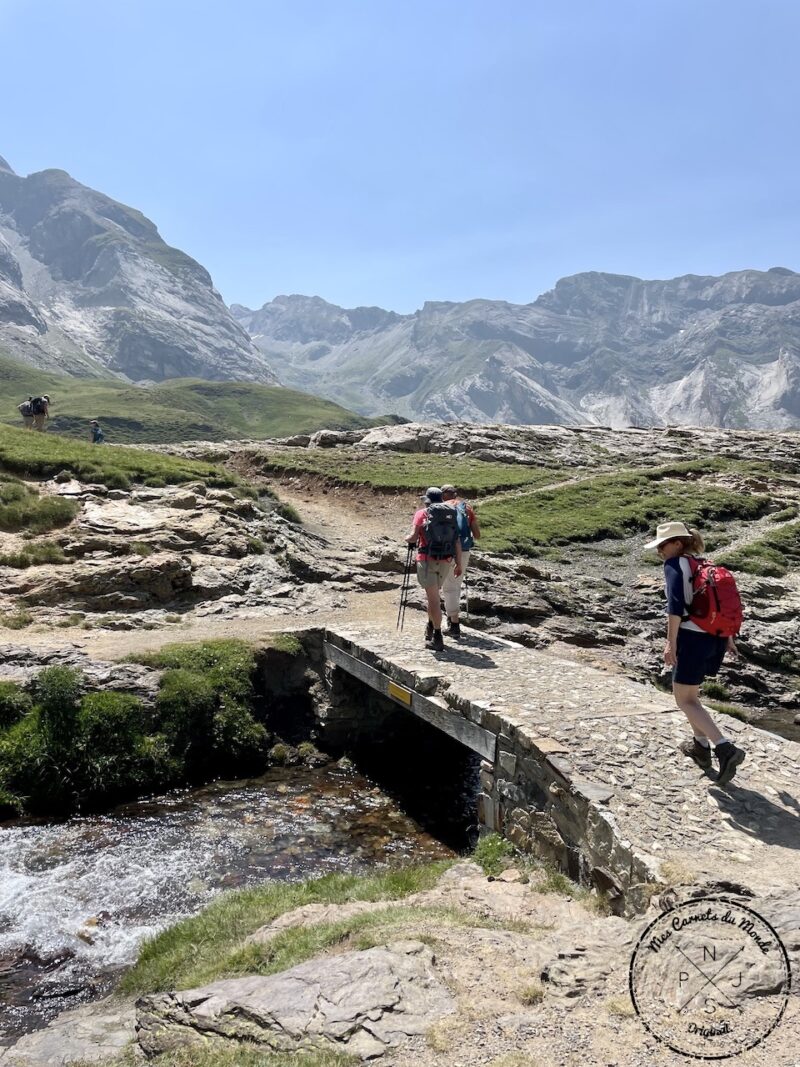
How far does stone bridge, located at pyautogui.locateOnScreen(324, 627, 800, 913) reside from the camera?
24.5 ft

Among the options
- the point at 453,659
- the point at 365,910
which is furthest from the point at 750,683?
the point at 365,910

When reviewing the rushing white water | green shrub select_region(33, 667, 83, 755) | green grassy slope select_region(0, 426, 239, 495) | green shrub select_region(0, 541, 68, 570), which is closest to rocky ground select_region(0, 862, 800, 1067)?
the rushing white water

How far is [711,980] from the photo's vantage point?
5.25 metres

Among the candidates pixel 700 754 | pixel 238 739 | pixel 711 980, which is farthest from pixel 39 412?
pixel 711 980

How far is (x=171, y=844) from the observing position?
11.9 meters

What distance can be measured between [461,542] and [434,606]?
1.55m

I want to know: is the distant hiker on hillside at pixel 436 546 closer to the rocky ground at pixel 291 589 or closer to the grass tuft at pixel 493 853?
the rocky ground at pixel 291 589

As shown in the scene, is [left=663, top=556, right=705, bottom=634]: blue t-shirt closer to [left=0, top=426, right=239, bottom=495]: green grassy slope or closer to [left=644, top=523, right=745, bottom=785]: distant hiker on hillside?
[left=644, top=523, right=745, bottom=785]: distant hiker on hillside

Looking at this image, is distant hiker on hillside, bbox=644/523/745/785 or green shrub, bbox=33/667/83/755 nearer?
distant hiker on hillside, bbox=644/523/745/785

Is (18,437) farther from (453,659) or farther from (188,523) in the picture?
(453,659)

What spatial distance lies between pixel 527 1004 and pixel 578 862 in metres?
3.54

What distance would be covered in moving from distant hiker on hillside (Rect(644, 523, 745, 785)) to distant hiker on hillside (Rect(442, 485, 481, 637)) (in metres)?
6.83

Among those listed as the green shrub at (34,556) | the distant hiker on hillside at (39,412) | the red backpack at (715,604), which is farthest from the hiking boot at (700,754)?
the distant hiker on hillside at (39,412)

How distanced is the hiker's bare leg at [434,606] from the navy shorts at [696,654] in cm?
711
